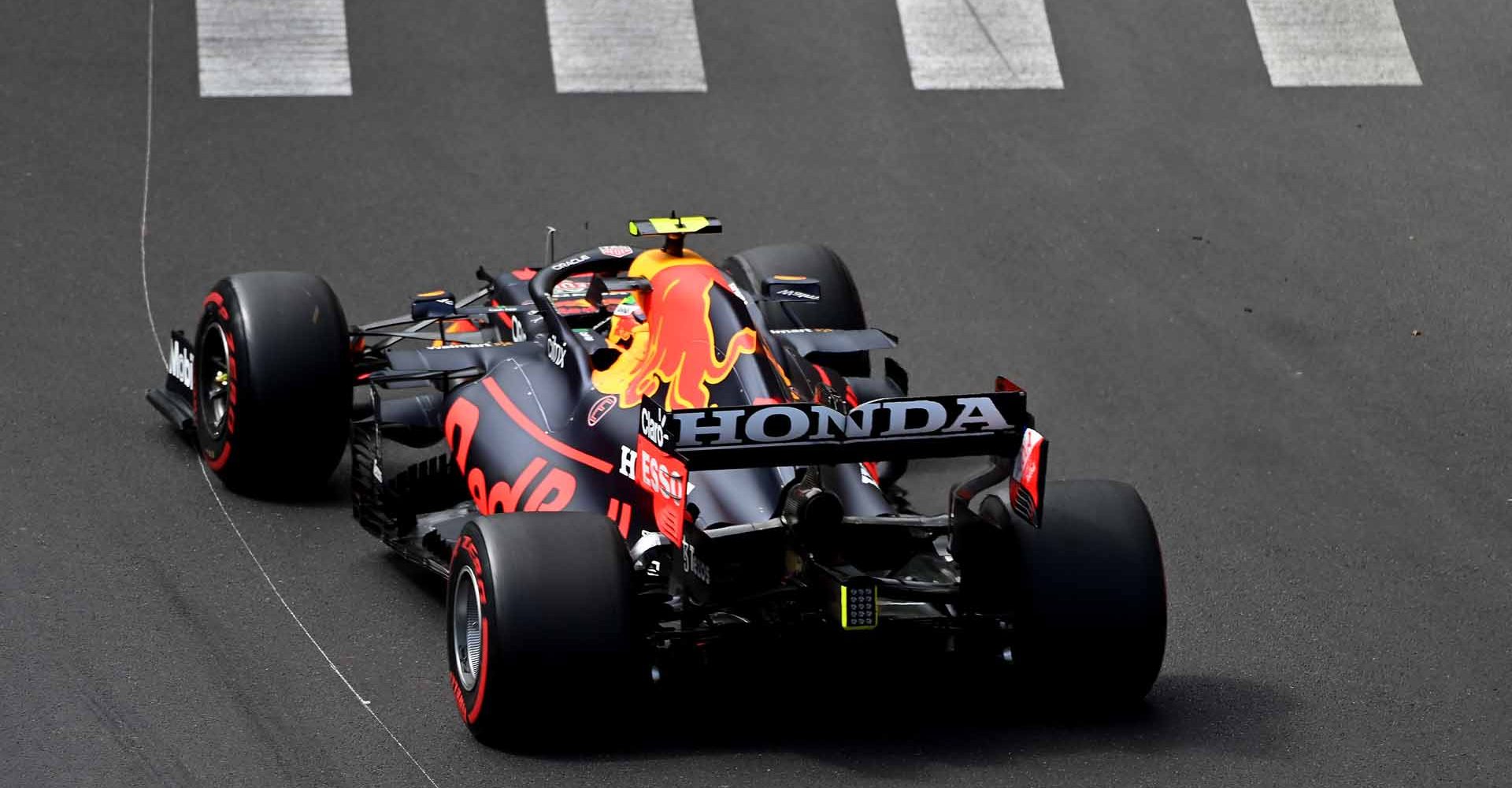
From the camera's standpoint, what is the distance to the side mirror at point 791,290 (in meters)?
11.2

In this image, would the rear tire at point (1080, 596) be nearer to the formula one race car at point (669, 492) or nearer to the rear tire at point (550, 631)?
the formula one race car at point (669, 492)

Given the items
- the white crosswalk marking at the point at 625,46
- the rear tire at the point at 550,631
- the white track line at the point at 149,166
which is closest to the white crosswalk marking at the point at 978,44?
the white crosswalk marking at the point at 625,46

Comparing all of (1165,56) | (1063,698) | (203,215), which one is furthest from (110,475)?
(1165,56)

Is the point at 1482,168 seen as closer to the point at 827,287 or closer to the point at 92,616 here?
the point at 827,287

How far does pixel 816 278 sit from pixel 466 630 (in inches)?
165

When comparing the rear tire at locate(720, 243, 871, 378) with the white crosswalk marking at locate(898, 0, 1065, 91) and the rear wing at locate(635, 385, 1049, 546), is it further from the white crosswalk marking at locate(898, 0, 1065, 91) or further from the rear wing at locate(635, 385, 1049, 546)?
the white crosswalk marking at locate(898, 0, 1065, 91)

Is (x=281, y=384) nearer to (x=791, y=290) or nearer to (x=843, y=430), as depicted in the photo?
(x=791, y=290)

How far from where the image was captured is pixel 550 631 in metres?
8.45

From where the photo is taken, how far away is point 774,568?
8.97 meters

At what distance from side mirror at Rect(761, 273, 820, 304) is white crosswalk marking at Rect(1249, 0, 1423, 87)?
24.7ft

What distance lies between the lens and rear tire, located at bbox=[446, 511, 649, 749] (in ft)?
27.8

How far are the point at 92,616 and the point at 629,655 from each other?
110 inches

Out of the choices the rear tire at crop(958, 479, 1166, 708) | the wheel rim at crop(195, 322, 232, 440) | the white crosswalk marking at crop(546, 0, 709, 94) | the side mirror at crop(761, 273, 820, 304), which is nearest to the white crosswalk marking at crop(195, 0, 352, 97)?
the white crosswalk marking at crop(546, 0, 709, 94)

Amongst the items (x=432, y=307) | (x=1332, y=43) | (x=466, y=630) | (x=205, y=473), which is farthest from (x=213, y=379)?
(x=1332, y=43)
